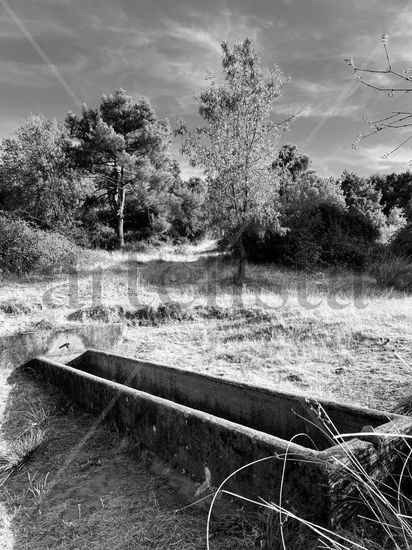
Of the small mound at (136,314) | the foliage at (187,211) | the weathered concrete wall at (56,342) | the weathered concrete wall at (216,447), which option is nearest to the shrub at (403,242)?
the foliage at (187,211)

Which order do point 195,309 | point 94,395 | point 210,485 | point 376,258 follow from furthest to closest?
point 376,258, point 195,309, point 94,395, point 210,485

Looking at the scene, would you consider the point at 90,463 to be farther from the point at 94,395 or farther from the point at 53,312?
the point at 53,312

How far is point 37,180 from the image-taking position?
16.8 meters

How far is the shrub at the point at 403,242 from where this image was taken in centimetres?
1748

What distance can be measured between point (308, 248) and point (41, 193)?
1163cm

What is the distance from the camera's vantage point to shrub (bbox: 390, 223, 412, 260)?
1748 centimetres

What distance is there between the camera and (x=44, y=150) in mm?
17547

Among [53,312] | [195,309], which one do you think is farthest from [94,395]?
[195,309]

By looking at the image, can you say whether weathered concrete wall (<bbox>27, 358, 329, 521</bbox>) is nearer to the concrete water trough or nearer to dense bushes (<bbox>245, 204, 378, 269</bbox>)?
the concrete water trough

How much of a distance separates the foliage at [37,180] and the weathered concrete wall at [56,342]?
10.1 m

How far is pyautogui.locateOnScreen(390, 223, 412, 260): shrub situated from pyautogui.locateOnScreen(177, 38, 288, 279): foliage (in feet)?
22.9

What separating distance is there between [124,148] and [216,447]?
2095 centimetres

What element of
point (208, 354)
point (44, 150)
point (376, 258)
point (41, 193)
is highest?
point (44, 150)

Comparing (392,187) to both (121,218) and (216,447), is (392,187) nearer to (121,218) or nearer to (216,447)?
(121,218)
